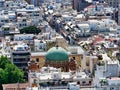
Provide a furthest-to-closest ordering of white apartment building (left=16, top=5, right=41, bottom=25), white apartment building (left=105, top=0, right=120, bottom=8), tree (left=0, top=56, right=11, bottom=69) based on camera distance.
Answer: white apartment building (left=105, top=0, right=120, bottom=8), white apartment building (left=16, top=5, right=41, bottom=25), tree (left=0, top=56, right=11, bottom=69)

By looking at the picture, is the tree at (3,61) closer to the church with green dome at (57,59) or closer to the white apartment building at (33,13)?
the church with green dome at (57,59)

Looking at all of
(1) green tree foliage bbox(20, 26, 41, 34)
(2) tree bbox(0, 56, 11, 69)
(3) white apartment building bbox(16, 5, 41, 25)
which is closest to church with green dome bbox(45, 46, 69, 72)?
A: (2) tree bbox(0, 56, 11, 69)

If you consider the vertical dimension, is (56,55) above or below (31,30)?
above

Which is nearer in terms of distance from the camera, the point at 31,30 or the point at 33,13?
the point at 31,30

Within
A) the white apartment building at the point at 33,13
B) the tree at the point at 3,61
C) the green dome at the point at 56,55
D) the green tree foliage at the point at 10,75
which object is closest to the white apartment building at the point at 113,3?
the white apartment building at the point at 33,13

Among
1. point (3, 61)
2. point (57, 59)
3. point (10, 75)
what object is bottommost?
point (10, 75)

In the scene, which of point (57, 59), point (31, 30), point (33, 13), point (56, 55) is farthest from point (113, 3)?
point (57, 59)

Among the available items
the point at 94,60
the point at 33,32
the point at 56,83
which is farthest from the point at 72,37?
the point at 56,83

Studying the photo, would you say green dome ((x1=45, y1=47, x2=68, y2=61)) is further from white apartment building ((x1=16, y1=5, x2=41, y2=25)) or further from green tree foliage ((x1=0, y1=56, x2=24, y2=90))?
white apartment building ((x1=16, y1=5, x2=41, y2=25))

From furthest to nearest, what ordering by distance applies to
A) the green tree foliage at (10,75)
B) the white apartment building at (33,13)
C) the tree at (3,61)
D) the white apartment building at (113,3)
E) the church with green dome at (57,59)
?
the white apartment building at (113,3), the white apartment building at (33,13), the tree at (3,61), the church with green dome at (57,59), the green tree foliage at (10,75)

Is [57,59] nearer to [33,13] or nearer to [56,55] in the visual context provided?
[56,55]

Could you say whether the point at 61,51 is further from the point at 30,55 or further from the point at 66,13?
the point at 66,13
